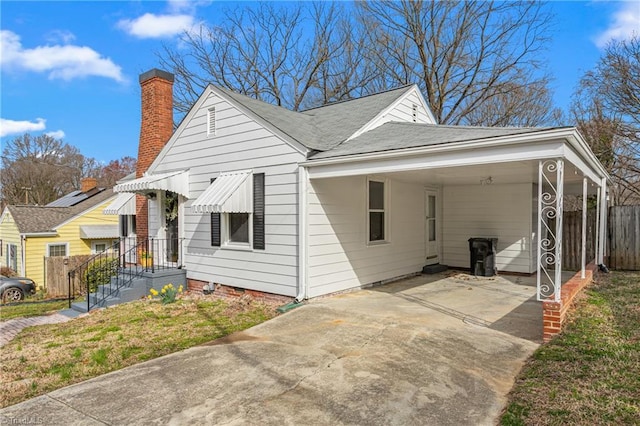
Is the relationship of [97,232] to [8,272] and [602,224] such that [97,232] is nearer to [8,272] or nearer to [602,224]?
[8,272]

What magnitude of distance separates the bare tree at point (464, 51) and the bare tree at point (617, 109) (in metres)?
2.66

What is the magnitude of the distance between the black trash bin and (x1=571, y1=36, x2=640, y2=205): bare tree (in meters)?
11.6

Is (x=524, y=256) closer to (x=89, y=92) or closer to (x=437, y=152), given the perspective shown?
(x=437, y=152)

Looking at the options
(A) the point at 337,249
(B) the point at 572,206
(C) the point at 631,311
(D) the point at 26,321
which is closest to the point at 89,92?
(D) the point at 26,321

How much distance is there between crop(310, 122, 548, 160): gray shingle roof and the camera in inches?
229

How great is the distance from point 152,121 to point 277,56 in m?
14.5

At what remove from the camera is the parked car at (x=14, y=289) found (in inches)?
547

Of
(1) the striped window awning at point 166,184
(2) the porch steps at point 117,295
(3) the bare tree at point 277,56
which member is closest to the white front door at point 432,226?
(1) the striped window awning at point 166,184

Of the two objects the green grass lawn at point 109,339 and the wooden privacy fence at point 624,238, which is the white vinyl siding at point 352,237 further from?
the wooden privacy fence at point 624,238

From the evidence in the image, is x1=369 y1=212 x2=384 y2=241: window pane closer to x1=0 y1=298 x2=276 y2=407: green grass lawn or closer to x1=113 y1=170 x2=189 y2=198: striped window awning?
x1=0 y1=298 x2=276 y2=407: green grass lawn

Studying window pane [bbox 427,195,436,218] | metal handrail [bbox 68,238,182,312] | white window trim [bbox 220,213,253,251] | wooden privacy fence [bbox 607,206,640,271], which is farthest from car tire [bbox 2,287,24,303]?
wooden privacy fence [bbox 607,206,640,271]

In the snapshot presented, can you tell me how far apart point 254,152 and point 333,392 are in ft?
19.0

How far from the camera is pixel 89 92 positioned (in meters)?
16.2

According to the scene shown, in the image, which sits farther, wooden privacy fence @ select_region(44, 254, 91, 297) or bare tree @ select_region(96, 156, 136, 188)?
bare tree @ select_region(96, 156, 136, 188)
